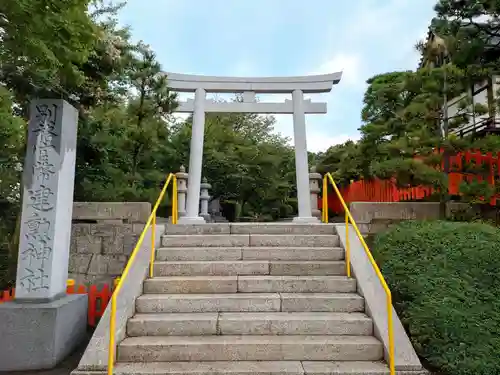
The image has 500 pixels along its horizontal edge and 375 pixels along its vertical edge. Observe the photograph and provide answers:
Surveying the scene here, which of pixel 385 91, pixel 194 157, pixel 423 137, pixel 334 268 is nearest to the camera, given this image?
pixel 334 268

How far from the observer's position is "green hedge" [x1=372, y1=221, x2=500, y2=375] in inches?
133

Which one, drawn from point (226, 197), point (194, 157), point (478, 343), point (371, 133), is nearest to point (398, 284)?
point (478, 343)

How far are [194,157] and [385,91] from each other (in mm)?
4896

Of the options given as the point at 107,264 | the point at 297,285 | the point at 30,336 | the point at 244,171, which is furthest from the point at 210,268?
the point at 244,171

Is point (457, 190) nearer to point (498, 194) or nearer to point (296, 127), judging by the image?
point (498, 194)

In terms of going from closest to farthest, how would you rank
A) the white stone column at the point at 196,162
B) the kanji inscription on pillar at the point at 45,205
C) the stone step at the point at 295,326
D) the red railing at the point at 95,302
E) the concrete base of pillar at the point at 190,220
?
the stone step at the point at 295,326
the kanji inscription on pillar at the point at 45,205
the red railing at the point at 95,302
the concrete base of pillar at the point at 190,220
the white stone column at the point at 196,162

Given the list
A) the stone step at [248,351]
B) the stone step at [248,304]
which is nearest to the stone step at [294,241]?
the stone step at [248,304]

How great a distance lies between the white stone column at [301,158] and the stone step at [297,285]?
3.93 meters

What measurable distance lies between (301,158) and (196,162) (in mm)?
2750


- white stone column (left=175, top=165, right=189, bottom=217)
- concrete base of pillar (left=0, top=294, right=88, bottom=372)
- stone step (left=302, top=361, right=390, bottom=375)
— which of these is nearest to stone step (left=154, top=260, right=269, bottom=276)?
concrete base of pillar (left=0, top=294, right=88, bottom=372)

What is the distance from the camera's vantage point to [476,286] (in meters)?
4.08

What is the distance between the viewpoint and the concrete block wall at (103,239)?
6.58 metres

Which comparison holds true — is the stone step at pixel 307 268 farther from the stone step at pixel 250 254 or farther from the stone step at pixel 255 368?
the stone step at pixel 255 368

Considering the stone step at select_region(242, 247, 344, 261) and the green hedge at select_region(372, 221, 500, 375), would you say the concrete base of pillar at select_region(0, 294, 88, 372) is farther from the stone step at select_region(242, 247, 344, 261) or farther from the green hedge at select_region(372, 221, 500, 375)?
the green hedge at select_region(372, 221, 500, 375)
